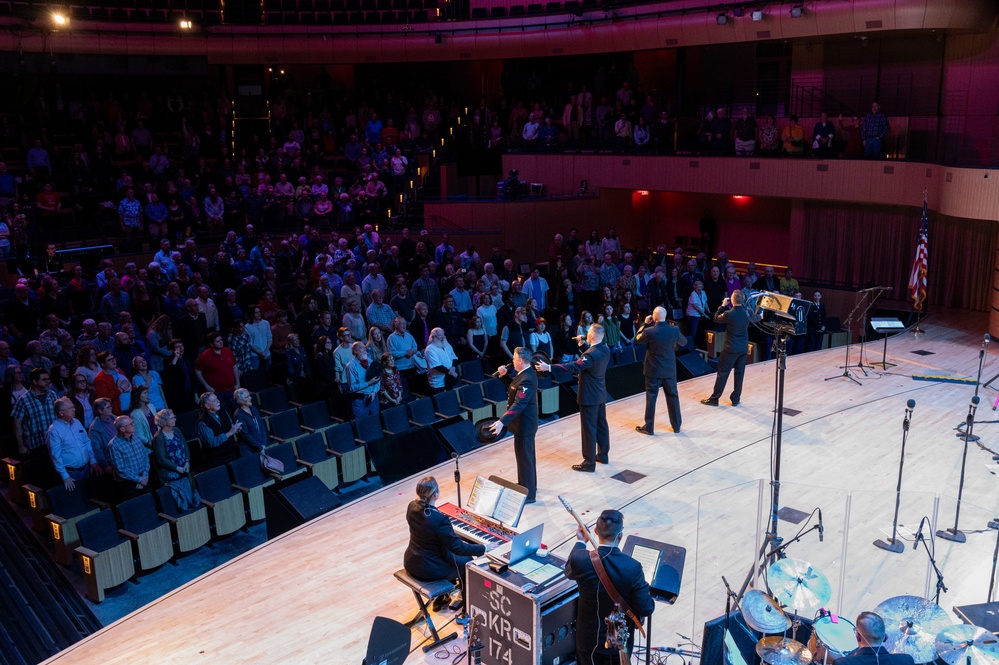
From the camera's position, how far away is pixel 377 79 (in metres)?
23.8

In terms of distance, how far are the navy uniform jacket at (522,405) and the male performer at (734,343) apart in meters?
2.82

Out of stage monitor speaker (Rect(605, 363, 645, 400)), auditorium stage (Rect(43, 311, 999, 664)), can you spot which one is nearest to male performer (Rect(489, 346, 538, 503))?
auditorium stage (Rect(43, 311, 999, 664))

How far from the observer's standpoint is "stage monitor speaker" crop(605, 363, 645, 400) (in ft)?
36.9

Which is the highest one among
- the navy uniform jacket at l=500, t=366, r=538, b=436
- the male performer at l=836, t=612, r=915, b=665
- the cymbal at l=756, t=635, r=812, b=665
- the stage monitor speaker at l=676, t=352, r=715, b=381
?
the navy uniform jacket at l=500, t=366, r=538, b=436

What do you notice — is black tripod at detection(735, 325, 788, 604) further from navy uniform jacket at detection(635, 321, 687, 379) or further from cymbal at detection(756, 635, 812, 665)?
navy uniform jacket at detection(635, 321, 687, 379)

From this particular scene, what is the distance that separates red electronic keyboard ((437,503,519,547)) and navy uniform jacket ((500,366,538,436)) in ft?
3.46

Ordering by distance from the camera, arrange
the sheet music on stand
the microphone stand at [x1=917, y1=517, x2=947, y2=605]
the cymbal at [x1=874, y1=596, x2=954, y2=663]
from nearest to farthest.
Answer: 1. the cymbal at [x1=874, y1=596, x2=954, y2=663]
2. the microphone stand at [x1=917, y1=517, x2=947, y2=605]
3. the sheet music on stand

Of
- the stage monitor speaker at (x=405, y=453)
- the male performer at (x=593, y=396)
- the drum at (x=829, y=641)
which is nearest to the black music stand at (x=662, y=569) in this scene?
the drum at (x=829, y=641)

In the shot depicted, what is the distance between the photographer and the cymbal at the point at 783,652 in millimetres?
4836

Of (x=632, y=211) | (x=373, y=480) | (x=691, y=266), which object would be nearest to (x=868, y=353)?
(x=691, y=266)

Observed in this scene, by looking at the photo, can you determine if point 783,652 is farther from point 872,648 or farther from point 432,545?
point 432,545

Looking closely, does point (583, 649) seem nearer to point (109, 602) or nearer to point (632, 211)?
point (109, 602)

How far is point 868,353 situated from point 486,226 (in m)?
7.98

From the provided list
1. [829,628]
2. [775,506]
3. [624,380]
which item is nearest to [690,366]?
[624,380]
